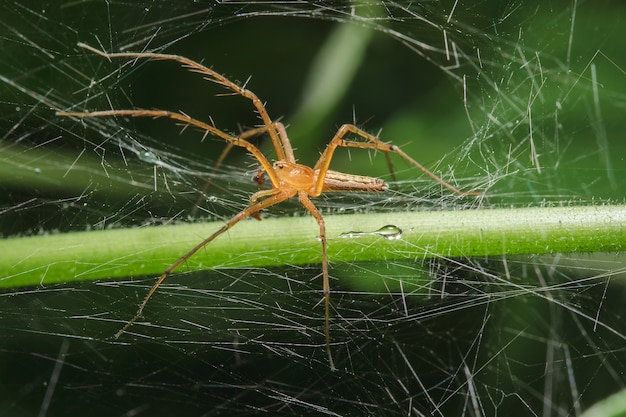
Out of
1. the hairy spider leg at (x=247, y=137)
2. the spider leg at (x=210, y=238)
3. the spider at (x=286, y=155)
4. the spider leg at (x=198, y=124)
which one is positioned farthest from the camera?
the hairy spider leg at (x=247, y=137)

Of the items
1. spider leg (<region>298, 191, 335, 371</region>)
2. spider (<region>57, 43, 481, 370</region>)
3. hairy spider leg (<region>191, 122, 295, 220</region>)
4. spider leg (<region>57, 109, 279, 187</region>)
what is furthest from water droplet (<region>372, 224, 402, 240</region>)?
hairy spider leg (<region>191, 122, 295, 220</region>)

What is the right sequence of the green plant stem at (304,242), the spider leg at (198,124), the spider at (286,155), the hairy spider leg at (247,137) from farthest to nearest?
1. the hairy spider leg at (247,137)
2. the spider at (286,155)
3. the spider leg at (198,124)
4. the green plant stem at (304,242)

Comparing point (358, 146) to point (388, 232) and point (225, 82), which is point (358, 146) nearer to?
point (225, 82)

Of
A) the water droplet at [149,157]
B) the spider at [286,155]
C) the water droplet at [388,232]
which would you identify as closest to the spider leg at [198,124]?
the spider at [286,155]

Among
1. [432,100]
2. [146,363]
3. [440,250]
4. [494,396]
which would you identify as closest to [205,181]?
[146,363]

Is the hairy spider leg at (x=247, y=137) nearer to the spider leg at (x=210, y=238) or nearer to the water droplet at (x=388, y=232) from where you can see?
the spider leg at (x=210, y=238)

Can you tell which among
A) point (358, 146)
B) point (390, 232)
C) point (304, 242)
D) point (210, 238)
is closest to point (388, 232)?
point (390, 232)
